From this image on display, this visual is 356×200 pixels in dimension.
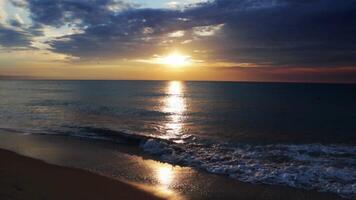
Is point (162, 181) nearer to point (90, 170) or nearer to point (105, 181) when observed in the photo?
point (105, 181)

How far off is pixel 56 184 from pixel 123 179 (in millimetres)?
2326

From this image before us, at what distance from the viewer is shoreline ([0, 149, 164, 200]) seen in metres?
10.2

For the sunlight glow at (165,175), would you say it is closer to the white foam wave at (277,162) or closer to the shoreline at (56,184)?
the shoreline at (56,184)

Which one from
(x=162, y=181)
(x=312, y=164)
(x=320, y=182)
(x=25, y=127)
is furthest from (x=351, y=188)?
(x=25, y=127)

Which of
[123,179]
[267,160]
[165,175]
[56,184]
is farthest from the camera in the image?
[267,160]

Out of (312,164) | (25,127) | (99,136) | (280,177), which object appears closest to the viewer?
(280,177)

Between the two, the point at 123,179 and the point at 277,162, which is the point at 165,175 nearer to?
the point at 123,179

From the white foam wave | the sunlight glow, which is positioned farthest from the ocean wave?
the sunlight glow

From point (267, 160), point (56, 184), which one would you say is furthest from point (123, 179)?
point (267, 160)

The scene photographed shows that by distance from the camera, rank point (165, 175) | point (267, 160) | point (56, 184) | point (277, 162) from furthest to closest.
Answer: point (267, 160), point (277, 162), point (165, 175), point (56, 184)

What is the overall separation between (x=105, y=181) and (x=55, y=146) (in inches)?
311

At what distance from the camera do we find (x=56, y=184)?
11.5 meters

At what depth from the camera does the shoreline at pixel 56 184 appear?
33.3ft

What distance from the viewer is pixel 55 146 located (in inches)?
741
